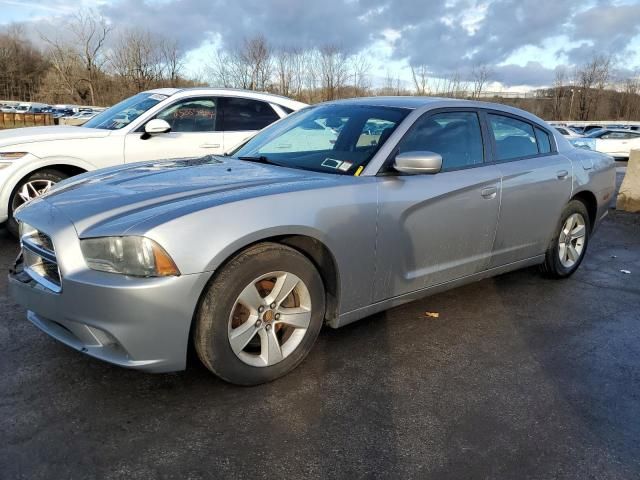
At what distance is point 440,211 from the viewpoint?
3566 mm

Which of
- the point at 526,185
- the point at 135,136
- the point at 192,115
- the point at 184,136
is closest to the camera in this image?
the point at 526,185

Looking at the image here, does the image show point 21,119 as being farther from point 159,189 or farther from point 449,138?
point 449,138

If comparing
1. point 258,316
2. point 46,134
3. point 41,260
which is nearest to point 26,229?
point 41,260

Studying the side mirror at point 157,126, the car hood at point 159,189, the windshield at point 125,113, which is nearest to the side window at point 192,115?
the windshield at point 125,113

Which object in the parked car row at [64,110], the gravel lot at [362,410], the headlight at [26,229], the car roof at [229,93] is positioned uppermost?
the parked car row at [64,110]

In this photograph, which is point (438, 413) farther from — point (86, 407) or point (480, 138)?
point (480, 138)

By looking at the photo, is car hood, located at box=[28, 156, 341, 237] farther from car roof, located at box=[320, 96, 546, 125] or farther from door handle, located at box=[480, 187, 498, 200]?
door handle, located at box=[480, 187, 498, 200]

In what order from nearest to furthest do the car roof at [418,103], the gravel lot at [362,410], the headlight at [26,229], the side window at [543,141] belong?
1. the gravel lot at [362,410]
2. the headlight at [26,229]
3. the car roof at [418,103]
4. the side window at [543,141]

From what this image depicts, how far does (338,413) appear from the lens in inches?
107

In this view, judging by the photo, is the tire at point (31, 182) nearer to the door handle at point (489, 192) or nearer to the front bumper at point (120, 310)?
the front bumper at point (120, 310)

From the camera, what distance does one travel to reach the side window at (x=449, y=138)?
3611 millimetres

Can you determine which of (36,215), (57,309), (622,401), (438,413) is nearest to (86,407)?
(57,309)

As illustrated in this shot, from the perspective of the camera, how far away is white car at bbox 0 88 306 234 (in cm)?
549

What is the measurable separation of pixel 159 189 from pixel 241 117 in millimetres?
4006
